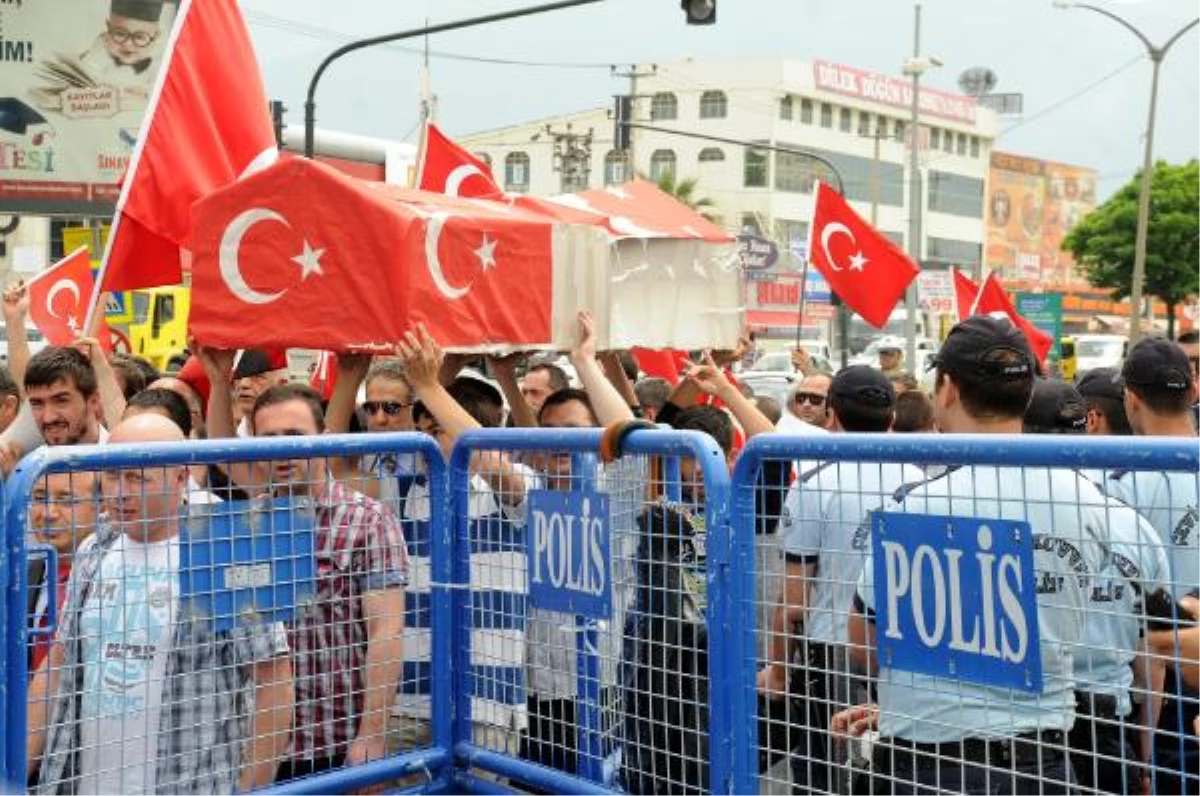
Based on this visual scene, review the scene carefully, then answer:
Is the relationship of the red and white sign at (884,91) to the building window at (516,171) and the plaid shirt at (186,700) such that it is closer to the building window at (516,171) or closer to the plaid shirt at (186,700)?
the building window at (516,171)

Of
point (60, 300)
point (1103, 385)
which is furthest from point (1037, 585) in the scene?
point (60, 300)

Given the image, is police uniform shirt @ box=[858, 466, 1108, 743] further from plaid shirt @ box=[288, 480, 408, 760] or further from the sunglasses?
the sunglasses

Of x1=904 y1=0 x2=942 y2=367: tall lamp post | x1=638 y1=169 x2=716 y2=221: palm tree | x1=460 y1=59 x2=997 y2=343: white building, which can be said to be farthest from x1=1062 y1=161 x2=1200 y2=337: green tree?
x1=638 y1=169 x2=716 y2=221: palm tree

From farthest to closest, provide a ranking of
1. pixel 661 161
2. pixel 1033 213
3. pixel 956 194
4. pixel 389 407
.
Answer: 1. pixel 1033 213
2. pixel 956 194
3. pixel 661 161
4. pixel 389 407

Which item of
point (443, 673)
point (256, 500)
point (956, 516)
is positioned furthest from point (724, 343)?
point (956, 516)

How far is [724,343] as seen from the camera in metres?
6.39

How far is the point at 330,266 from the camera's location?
462 centimetres

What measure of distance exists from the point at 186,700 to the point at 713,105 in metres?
72.5

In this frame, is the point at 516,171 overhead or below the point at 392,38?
overhead

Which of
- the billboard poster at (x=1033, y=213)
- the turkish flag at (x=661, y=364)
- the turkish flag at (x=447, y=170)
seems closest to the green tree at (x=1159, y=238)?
the billboard poster at (x=1033, y=213)

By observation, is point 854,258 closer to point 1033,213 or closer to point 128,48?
point 128,48

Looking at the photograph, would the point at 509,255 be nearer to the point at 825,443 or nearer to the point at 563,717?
the point at 563,717

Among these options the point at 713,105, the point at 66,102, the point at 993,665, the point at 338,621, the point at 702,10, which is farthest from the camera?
the point at 713,105

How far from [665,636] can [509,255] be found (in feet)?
6.57
